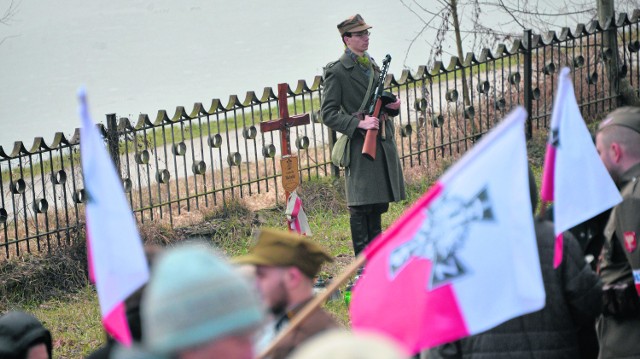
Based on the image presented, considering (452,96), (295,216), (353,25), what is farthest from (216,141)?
(452,96)

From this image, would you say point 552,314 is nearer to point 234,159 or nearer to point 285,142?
point 285,142

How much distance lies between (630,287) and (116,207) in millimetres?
2004

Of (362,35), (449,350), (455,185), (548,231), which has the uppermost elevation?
(362,35)

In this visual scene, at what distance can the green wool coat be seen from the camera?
7117 mm

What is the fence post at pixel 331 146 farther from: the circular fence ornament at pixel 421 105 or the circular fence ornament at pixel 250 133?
the circular fence ornament at pixel 421 105

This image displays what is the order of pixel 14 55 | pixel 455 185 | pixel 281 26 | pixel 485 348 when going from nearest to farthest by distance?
pixel 455 185 < pixel 485 348 < pixel 14 55 < pixel 281 26

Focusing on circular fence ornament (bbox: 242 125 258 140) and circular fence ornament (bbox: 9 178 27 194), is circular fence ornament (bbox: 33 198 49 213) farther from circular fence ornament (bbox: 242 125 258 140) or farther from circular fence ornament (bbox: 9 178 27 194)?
circular fence ornament (bbox: 242 125 258 140)

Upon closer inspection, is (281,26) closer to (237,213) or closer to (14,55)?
(14,55)

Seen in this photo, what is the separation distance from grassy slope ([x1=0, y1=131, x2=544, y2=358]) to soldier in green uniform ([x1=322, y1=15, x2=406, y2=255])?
0.54m

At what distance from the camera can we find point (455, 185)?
3.08 m

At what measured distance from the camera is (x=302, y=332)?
3199 millimetres

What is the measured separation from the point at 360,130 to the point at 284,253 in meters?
3.88

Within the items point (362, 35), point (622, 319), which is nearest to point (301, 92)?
point (362, 35)

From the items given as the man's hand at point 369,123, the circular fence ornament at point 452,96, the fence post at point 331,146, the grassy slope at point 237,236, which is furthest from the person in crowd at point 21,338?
the circular fence ornament at point 452,96
